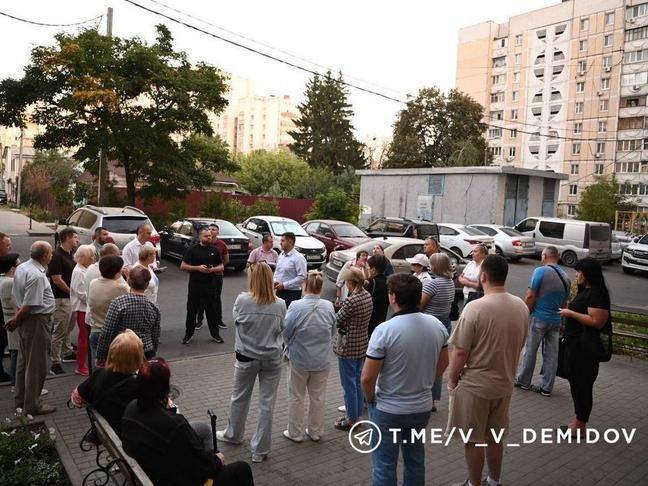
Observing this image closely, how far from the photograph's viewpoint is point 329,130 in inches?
2440

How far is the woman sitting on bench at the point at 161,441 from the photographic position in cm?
312

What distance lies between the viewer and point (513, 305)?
4070mm

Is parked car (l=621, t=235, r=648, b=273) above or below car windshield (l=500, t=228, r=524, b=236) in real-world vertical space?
below

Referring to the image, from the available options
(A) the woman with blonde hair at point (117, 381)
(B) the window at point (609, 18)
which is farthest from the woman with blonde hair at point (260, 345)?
(B) the window at point (609, 18)

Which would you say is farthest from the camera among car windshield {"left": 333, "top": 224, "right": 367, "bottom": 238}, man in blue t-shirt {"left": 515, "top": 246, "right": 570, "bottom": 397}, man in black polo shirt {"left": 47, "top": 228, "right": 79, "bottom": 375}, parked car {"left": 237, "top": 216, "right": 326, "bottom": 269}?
car windshield {"left": 333, "top": 224, "right": 367, "bottom": 238}

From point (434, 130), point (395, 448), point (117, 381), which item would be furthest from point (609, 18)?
point (117, 381)

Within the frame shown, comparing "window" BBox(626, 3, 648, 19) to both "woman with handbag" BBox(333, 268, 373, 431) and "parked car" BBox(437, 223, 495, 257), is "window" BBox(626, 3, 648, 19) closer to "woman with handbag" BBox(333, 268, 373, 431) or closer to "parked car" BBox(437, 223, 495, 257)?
"parked car" BBox(437, 223, 495, 257)

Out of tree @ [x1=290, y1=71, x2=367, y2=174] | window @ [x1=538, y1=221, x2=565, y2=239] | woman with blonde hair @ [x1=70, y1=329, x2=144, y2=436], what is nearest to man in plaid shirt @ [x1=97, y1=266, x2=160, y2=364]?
woman with blonde hair @ [x1=70, y1=329, x2=144, y2=436]

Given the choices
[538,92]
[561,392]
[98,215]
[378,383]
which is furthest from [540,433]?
[538,92]

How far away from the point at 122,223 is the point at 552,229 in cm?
1844

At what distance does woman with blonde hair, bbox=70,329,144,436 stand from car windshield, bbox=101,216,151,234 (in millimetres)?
10759

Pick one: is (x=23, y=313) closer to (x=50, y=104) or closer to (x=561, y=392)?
(x=561, y=392)

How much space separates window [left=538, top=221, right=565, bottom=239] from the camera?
23.6m

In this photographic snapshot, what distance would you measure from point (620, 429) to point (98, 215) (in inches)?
511
